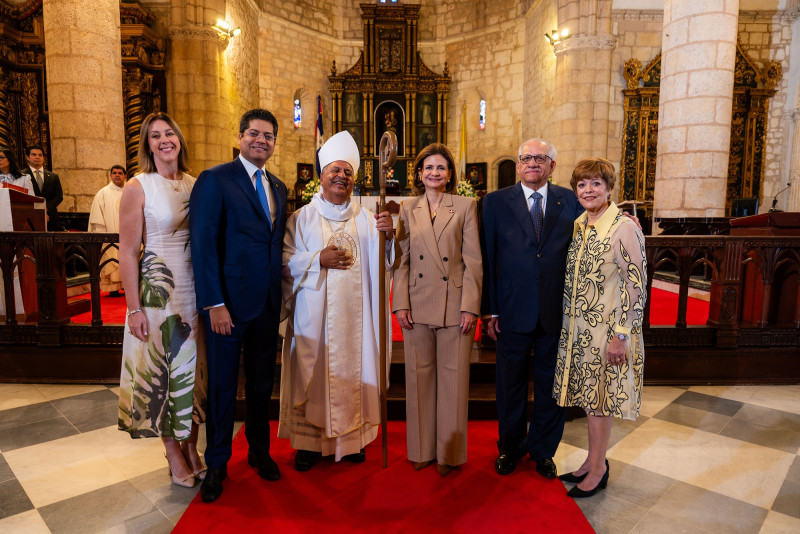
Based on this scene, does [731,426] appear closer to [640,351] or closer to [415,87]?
[640,351]

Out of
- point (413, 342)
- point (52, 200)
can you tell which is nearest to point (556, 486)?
point (413, 342)

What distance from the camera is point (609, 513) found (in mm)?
2320

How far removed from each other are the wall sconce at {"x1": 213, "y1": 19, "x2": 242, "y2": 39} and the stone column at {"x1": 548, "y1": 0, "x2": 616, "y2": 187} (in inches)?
302

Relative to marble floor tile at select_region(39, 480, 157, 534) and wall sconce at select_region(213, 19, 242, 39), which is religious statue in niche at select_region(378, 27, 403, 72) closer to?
wall sconce at select_region(213, 19, 242, 39)

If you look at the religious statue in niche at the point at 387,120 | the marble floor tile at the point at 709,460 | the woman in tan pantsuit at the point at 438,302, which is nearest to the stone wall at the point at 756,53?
the religious statue in niche at the point at 387,120

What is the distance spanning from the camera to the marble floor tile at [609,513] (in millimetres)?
2209

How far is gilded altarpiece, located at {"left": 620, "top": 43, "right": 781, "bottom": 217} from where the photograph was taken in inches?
424

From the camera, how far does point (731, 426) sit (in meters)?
3.27

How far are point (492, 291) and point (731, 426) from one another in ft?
6.97

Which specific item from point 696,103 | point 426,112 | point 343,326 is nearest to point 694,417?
point 343,326

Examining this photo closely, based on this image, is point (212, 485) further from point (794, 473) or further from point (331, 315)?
point (794, 473)

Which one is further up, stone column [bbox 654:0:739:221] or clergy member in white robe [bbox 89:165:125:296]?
stone column [bbox 654:0:739:221]

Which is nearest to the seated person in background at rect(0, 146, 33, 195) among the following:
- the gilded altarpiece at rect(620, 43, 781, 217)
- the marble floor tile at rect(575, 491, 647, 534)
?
the marble floor tile at rect(575, 491, 647, 534)

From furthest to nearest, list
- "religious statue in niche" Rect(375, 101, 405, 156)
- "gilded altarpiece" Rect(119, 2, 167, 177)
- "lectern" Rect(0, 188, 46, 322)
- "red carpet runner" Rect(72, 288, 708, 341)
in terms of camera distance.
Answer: "religious statue in niche" Rect(375, 101, 405, 156) < "gilded altarpiece" Rect(119, 2, 167, 177) < "red carpet runner" Rect(72, 288, 708, 341) < "lectern" Rect(0, 188, 46, 322)
